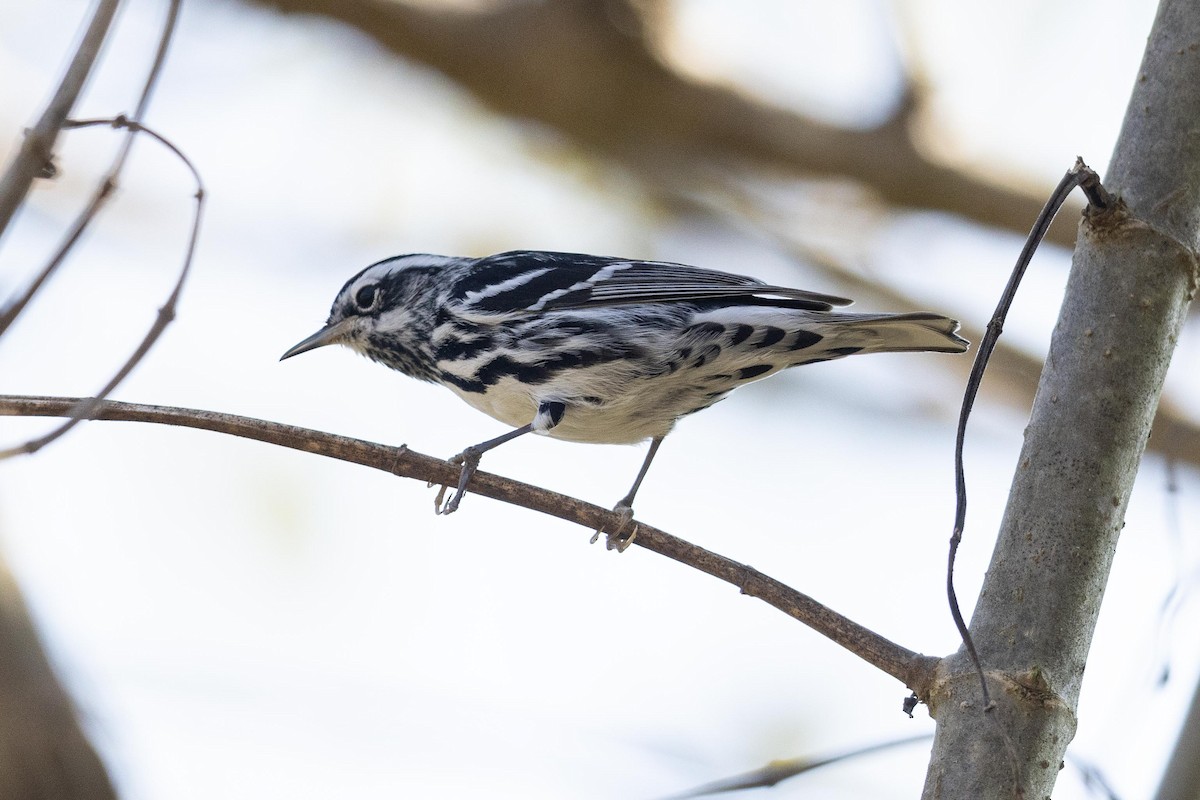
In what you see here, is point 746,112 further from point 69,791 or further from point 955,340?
point 69,791

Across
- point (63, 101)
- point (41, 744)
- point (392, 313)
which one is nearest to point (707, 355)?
point (392, 313)

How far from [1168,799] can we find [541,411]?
2.41 m

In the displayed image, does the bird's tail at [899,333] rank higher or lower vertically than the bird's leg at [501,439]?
higher

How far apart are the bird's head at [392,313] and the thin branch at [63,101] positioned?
9.23 ft

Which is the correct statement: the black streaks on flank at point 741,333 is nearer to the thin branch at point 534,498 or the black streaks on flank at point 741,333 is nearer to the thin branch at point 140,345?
the thin branch at point 534,498

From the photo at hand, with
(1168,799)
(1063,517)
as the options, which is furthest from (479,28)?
(1168,799)

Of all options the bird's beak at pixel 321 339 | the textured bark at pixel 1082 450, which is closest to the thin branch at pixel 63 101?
the textured bark at pixel 1082 450

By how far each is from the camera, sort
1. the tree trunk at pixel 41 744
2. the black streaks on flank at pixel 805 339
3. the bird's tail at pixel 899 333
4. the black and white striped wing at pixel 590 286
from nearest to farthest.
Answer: the tree trunk at pixel 41 744 < the bird's tail at pixel 899 333 < the black streaks on flank at pixel 805 339 < the black and white striped wing at pixel 590 286

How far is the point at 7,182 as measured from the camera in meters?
1.52

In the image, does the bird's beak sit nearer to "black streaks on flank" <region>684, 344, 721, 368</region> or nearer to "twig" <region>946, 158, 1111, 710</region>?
"black streaks on flank" <region>684, 344, 721, 368</region>

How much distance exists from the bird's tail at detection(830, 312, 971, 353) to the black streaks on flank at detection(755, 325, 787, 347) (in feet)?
0.54

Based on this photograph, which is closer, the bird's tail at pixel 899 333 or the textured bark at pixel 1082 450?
the textured bark at pixel 1082 450

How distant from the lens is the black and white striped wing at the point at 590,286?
4125 mm

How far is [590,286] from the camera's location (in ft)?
14.2
